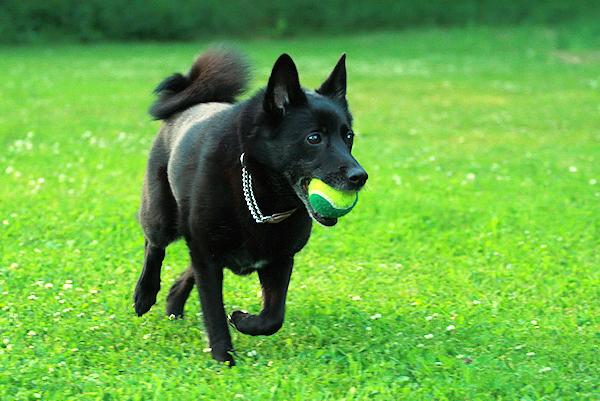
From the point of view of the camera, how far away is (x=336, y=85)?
13.9ft

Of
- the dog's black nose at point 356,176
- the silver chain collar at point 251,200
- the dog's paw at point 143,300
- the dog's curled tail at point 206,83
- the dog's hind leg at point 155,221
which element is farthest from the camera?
the dog's curled tail at point 206,83

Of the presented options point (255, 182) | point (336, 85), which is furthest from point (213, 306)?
point (336, 85)

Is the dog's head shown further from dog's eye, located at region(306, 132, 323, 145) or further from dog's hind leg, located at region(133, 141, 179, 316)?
dog's hind leg, located at region(133, 141, 179, 316)

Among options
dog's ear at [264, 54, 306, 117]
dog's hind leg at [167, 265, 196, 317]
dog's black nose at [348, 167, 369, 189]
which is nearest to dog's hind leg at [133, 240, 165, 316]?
dog's hind leg at [167, 265, 196, 317]

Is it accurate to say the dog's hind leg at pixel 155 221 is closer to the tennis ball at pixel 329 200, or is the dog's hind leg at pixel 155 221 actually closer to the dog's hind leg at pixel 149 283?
the dog's hind leg at pixel 149 283

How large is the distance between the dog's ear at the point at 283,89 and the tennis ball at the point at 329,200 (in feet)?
1.49

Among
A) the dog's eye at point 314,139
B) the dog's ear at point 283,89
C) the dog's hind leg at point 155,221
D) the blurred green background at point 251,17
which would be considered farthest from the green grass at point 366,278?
the blurred green background at point 251,17

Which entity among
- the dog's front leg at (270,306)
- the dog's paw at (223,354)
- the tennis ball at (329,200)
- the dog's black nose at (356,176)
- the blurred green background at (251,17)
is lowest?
the blurred green background at (251,17)

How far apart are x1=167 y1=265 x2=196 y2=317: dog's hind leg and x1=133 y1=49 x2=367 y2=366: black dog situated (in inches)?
13.2

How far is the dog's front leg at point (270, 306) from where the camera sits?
13.7 ft

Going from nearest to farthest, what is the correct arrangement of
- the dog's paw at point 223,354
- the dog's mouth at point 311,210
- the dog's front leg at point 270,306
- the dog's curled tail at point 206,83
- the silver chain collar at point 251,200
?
the dog's mouth at point 311,210, the silver chain collar at point 251,200, the dog's paw at point 223,354, the dog's front leg at point 270,306, the dog's curled tail at point 206,83

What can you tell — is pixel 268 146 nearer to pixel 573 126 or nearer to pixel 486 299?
pixel 486 299

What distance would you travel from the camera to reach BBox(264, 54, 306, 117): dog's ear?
3.79 meters

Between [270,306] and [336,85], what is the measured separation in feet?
4.41
